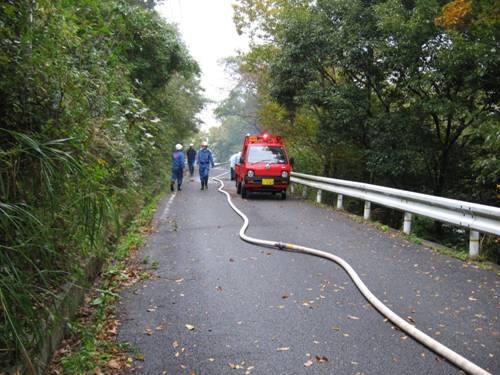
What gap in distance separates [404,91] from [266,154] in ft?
16.3

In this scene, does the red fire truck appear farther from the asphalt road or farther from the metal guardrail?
the asphalt road

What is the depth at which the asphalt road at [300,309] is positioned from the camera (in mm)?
3371

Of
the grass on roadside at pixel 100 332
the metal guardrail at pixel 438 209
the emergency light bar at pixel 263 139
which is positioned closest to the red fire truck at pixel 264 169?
the emergency light bar at pixel 263 139

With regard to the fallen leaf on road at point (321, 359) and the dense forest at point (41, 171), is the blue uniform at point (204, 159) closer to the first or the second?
the dense forest at point (41, 171)

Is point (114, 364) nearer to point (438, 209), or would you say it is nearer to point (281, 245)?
point (281, 245)

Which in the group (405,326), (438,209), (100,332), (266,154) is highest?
(266,154)

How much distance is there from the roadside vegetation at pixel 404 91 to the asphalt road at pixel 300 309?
406 cm

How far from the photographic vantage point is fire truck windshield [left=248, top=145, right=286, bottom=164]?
48.8ft

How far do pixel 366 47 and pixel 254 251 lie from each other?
9.09 m

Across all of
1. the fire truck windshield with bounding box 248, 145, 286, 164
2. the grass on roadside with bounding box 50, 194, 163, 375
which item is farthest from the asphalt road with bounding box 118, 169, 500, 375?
the fire truck windshield with bounding box 248, 145, 286, 164

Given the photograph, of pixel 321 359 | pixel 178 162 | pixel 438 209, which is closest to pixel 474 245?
pixel 438 209

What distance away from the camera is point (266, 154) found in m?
15.2

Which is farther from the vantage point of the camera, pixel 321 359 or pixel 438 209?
pixel 438 209

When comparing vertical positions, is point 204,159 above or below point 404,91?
below
